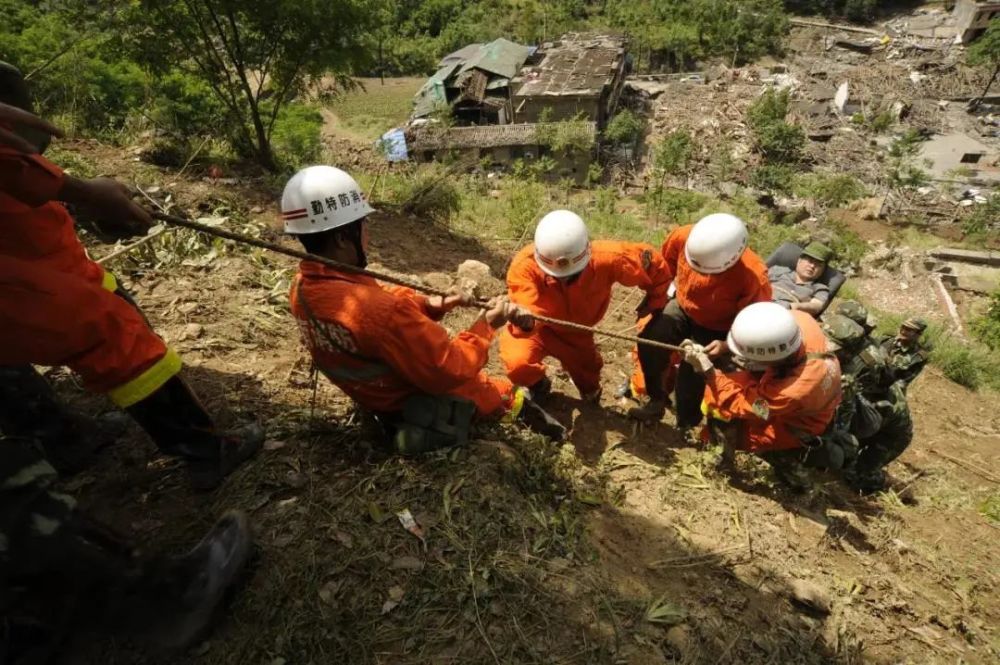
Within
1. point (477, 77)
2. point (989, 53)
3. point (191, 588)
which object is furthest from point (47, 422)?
point (989, 53)

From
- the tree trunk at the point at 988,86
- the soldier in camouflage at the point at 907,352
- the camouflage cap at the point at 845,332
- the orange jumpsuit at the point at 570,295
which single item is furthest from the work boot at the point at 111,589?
the tree trunk at the point at 988,86

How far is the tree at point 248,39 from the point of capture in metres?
7.48

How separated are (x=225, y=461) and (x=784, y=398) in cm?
336

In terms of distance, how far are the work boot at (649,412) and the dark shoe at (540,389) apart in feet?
2.76

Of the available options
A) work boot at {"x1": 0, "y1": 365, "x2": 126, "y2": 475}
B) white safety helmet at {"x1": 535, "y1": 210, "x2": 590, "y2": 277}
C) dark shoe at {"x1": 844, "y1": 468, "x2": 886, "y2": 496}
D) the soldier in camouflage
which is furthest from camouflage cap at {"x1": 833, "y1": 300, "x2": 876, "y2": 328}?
work boot at {"x1": 0, "y1": 365, "x2": 126, "y2": 475}

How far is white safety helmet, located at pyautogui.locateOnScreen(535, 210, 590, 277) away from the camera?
150 inches

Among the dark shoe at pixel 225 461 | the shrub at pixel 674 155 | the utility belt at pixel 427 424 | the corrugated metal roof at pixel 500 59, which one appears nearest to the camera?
the dark shoe at pixel 225 461

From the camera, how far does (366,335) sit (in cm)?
253

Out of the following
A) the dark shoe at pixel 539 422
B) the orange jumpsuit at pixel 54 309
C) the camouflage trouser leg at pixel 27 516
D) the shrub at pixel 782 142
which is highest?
the orange jumpsuit at pixel 54 309

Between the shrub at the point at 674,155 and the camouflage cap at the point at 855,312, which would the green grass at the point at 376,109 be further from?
the camouflage cap at the point at 855,312

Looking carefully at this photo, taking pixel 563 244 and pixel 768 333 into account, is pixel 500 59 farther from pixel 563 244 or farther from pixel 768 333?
pixel 768 333

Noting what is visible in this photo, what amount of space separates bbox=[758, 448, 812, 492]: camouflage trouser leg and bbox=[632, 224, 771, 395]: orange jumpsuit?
1.10 m

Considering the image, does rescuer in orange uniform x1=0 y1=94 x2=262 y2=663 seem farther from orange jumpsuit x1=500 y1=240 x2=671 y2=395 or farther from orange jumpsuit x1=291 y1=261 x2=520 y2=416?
orange jumpsuit x1=500 y1=240 x2=671 y2=395

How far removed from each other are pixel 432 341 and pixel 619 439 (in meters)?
2.51
